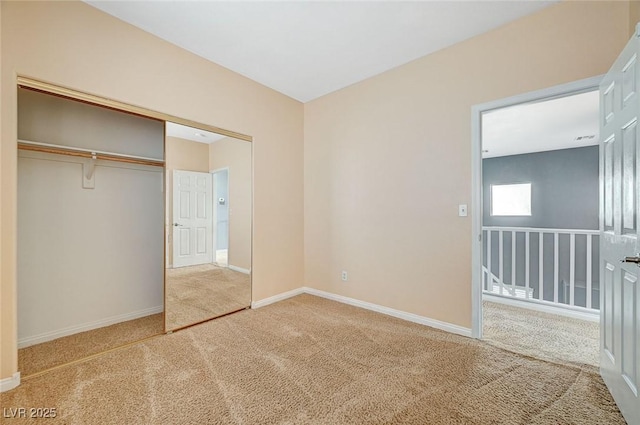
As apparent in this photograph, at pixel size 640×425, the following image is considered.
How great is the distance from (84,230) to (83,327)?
0.96m

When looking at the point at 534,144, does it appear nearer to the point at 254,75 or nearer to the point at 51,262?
the point at 254,75

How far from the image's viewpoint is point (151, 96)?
2508 millimetres

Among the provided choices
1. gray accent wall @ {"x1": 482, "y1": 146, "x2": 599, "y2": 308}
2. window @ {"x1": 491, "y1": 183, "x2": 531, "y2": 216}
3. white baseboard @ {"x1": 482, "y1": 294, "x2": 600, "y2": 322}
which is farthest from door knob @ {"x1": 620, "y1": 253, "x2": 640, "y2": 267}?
window @ {"x1": 491, "y1": 183, "x2": 531, "y2": 216}

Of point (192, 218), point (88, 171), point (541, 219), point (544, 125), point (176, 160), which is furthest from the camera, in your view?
point (541, 219)

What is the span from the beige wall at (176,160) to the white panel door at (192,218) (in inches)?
1.9

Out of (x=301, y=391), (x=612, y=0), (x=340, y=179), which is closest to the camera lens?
(x=301, y=391)

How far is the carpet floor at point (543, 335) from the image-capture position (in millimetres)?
2273

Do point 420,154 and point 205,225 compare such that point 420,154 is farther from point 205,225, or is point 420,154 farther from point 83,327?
point 83,327

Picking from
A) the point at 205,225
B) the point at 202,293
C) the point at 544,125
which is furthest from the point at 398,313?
the point at 544,125

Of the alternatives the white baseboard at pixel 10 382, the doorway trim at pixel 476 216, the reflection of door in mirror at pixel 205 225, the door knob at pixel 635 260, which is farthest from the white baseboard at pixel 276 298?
the door knob at pixel 635 260

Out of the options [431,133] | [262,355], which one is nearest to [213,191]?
[262,355]

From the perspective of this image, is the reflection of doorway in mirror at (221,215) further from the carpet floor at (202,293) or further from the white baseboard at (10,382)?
the white baseboard at (10,382)

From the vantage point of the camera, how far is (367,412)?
160cm

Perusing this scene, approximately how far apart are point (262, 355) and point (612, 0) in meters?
3.77
